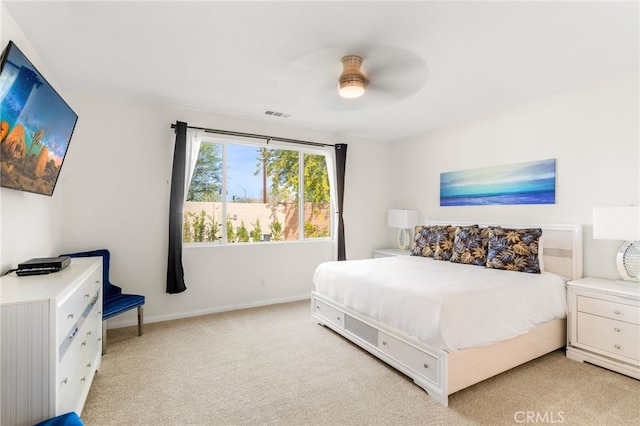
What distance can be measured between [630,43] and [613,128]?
0.87 m

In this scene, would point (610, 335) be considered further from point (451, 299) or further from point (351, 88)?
point (351, 88)

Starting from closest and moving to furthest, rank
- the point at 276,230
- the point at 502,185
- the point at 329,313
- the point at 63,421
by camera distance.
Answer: the point at 63,421 < the point at 329,313 < the point at 502,185 < the point at 276,230

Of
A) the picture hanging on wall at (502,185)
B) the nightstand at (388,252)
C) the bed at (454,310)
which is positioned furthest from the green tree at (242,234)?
the picture hanging on wall at (502,185)

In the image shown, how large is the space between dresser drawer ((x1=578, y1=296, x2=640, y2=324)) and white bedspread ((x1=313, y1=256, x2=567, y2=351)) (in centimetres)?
18

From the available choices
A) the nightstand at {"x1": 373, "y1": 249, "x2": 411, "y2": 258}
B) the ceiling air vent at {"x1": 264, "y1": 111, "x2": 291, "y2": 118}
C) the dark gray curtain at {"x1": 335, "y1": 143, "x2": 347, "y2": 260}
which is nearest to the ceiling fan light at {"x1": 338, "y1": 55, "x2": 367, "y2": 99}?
the ceiling air vent at {"x1": 264, "y1": 111, "x2": 291, "y2": 118}

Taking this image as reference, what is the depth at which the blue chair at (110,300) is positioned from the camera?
2933 mm

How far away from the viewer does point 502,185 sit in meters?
3.93

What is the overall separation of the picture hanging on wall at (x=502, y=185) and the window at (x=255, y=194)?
193 cm

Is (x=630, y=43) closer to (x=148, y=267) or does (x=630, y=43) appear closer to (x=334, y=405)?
(x=334, y=405)

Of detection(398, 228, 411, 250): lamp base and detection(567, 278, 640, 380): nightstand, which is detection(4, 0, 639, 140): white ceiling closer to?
detection(567, 278, 640, 380): nightstand

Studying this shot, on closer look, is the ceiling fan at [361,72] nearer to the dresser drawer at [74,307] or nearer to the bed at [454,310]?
the bed at [454,310]
